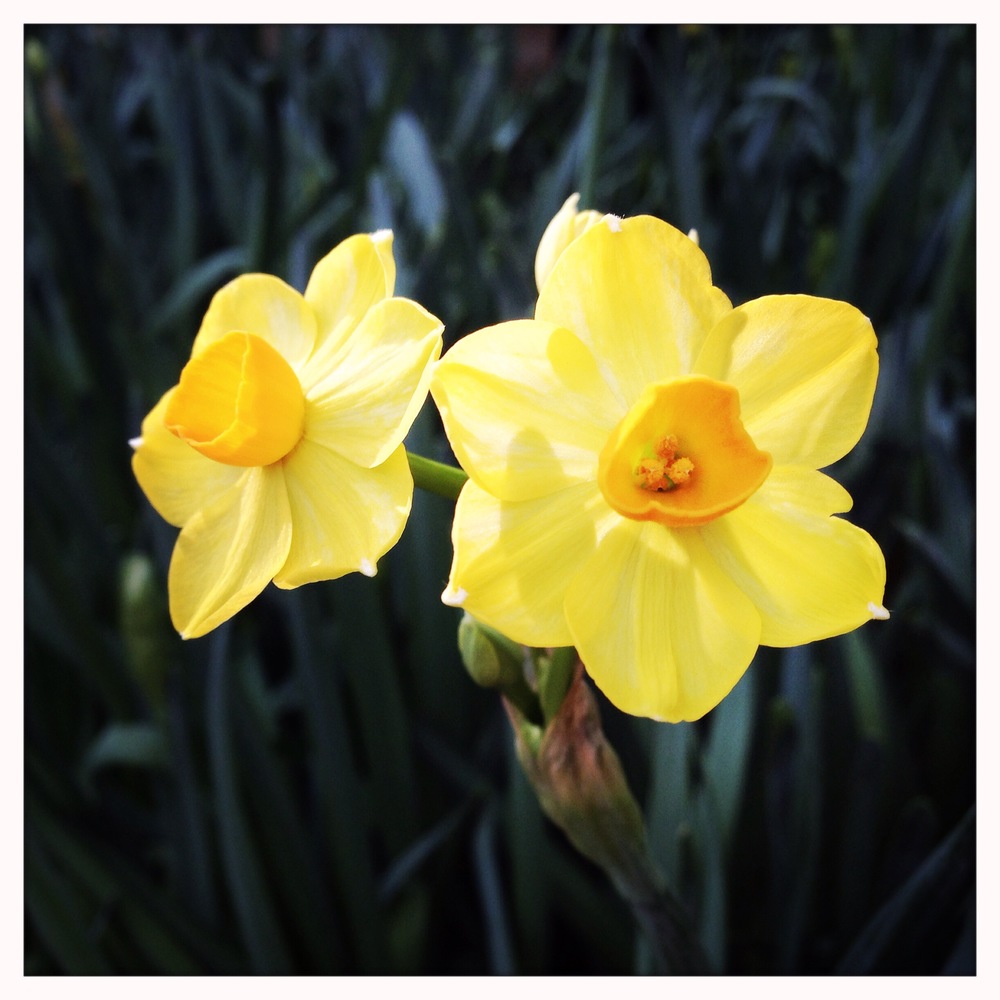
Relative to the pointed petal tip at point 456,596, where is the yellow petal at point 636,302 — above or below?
above

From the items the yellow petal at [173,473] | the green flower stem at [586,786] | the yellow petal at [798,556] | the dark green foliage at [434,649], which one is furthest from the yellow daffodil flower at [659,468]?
the dark green foliage at [434,649]

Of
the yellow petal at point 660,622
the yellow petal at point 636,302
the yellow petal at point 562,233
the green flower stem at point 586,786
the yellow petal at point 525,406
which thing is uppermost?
the yellow petal at point 562,233

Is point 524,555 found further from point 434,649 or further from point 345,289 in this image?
point 434,649

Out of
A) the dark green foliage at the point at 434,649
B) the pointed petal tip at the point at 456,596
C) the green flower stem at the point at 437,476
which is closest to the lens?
the pointed petal tip at the point at 456,596

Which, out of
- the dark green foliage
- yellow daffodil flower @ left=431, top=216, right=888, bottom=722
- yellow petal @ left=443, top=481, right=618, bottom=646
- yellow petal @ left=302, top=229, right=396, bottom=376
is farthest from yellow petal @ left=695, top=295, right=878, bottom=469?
the dark green foliage

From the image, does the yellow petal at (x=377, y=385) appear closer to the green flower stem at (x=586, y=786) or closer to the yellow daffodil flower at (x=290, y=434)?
the yellow daffodil flower at (x=290, y=434)

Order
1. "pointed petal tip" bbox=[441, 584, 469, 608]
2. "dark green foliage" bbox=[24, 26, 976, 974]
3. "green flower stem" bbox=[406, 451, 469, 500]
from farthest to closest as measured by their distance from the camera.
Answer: "dark green foliage" bbox=[24, 26, 976, 974]
"green flower stem" bbox=[406, 451, 469, 500]
"pointed petal tip" bbox=[441, 584, 469, 608]

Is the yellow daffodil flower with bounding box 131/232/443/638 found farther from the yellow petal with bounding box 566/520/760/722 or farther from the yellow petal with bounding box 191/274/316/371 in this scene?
the yellow petal with bounding box 566/520/760/722
